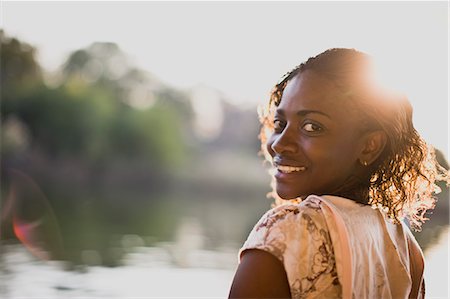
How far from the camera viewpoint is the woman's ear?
1021 millimetres

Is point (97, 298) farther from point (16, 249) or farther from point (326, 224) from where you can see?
point (326, 224)

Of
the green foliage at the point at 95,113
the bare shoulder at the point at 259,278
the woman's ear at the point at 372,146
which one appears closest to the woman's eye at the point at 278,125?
the woman's ear at the point at 372,146

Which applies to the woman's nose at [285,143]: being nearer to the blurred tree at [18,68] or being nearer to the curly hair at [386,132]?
the curly hair at [386,132]

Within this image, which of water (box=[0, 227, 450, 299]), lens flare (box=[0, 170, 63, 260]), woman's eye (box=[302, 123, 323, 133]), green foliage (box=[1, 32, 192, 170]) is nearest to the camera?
woman's eye (box=[302, 123, 323, 133])

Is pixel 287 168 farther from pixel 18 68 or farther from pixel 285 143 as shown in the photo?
pixel 18 68

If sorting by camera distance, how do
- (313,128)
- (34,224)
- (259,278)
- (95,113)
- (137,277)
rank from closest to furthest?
(259,278) → (313,128) → (137,277) → (34,224) → (95,113)

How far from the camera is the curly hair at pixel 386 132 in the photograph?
Result: 1.00 metres

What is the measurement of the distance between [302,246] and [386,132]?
0.24 meters

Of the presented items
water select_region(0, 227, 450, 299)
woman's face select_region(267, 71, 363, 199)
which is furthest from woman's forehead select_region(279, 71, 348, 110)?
water select_region(0, 227, 450, 299)

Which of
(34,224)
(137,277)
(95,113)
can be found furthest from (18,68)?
(137,277)

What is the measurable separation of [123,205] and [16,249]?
36.2ft

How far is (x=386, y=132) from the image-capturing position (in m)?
1.04

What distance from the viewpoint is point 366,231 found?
0.97 m

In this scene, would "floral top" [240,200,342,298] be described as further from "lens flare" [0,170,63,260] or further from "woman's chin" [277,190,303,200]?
"lens flare" [0,170,63,260]
